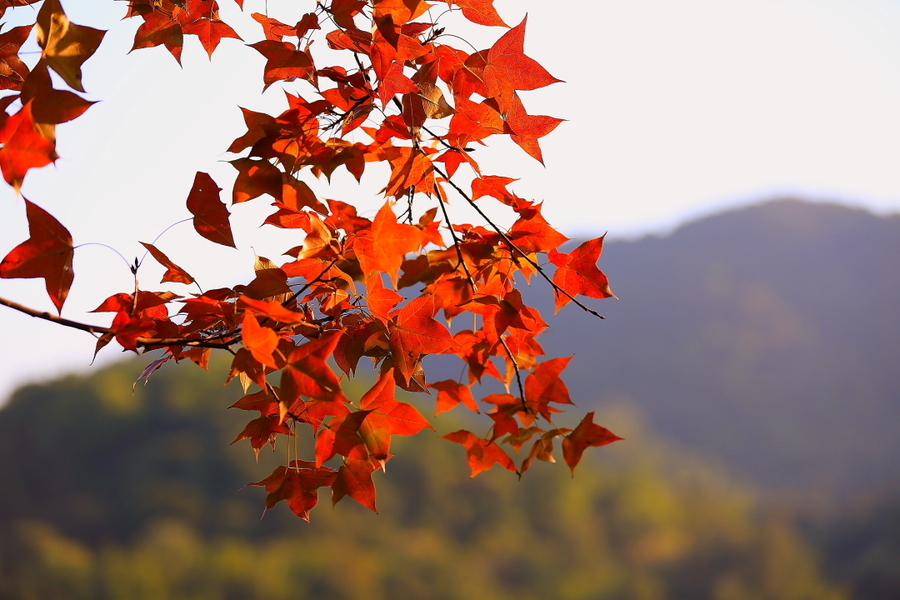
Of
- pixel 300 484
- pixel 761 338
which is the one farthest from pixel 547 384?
pixel 761 338

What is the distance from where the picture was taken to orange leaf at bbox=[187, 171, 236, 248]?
1.90ft

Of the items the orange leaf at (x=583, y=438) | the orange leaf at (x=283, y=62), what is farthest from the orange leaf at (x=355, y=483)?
the orange leaf at (x=283, y=62)

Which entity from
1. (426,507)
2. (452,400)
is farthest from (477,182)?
(426,507)

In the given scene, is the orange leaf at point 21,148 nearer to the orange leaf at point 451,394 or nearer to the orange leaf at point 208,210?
the orange leaf at point 208,210

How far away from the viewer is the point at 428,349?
0.64 metres

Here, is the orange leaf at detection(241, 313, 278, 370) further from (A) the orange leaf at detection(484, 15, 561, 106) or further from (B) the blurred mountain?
(B) the blurred mountain

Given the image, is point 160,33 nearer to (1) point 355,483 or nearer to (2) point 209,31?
(2) point 209,31

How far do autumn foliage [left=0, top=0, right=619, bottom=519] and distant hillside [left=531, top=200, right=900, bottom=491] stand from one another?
727cm

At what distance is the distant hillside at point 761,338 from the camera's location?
8.47 m

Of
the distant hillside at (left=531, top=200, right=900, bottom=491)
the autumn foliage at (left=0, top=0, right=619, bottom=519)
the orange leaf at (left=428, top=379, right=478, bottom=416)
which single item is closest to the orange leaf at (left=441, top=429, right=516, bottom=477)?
the orange leaf at (left=428, top=379, right=478, bottom=416)

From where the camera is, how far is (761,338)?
9.99 metres

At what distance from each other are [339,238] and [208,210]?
15 centimetres

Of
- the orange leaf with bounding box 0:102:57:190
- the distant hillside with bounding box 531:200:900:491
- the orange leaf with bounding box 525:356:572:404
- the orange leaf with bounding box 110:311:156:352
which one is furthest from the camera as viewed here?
the distant hillside with bounding box 531:200:900:491

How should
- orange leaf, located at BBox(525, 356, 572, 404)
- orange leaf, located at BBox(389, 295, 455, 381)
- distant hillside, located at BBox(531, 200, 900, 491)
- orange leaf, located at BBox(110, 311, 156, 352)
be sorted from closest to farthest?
orange leaf, located at BBox(110, 311, 156, 352)
orange leaf, located at BBox(389, 295, 455, 381)
orange leaf, located at BBox(525, 356, 572, 404)
distant hillside, located at BBox(531, 200, 900, 491)
